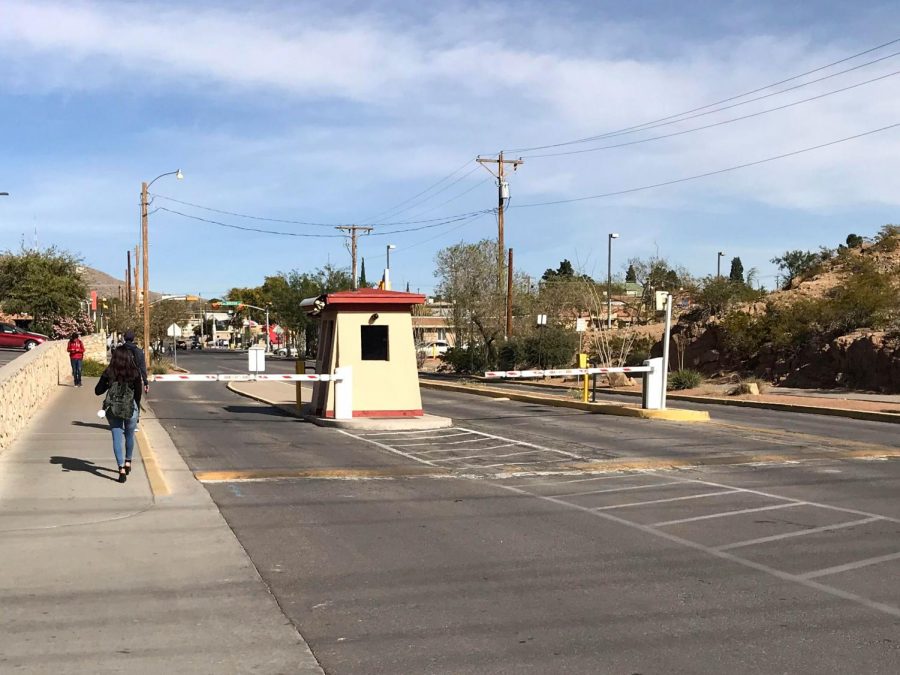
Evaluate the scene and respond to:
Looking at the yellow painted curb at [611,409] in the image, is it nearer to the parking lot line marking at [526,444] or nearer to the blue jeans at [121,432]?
the parking lot line marking at [526,444]

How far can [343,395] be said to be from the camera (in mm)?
18609

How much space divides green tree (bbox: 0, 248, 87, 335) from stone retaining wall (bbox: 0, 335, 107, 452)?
2928cm

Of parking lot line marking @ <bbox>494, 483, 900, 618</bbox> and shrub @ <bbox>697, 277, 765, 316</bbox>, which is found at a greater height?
shrub @ <bbox>697, 277, 765, 316</bbox>

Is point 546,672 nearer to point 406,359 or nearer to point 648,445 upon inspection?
point 648,445

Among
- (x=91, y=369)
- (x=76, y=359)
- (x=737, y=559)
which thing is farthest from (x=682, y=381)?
(x=737, y=559)

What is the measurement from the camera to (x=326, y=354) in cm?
2036

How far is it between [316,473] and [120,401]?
2.65m

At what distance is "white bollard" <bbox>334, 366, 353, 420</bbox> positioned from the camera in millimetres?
18594

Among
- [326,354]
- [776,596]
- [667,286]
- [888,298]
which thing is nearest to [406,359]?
[326,354]

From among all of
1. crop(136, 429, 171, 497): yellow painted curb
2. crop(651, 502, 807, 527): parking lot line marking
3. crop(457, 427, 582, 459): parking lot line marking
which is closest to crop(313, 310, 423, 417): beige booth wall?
crop(457, 427, 582, 459): parking lot line marking

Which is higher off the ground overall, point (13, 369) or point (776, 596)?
point (13, 369)

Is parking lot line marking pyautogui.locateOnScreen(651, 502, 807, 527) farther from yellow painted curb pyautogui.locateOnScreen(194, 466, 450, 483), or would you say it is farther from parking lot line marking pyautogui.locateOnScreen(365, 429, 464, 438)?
parking lot line marking pyautogui.locateOnScreen(365, 429, 464, 438)

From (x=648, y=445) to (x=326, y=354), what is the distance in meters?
8.16

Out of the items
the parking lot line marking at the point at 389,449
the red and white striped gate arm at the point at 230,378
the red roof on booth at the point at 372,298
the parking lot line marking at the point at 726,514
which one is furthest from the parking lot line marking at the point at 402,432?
the parking lot line marking at the point at 726,514
